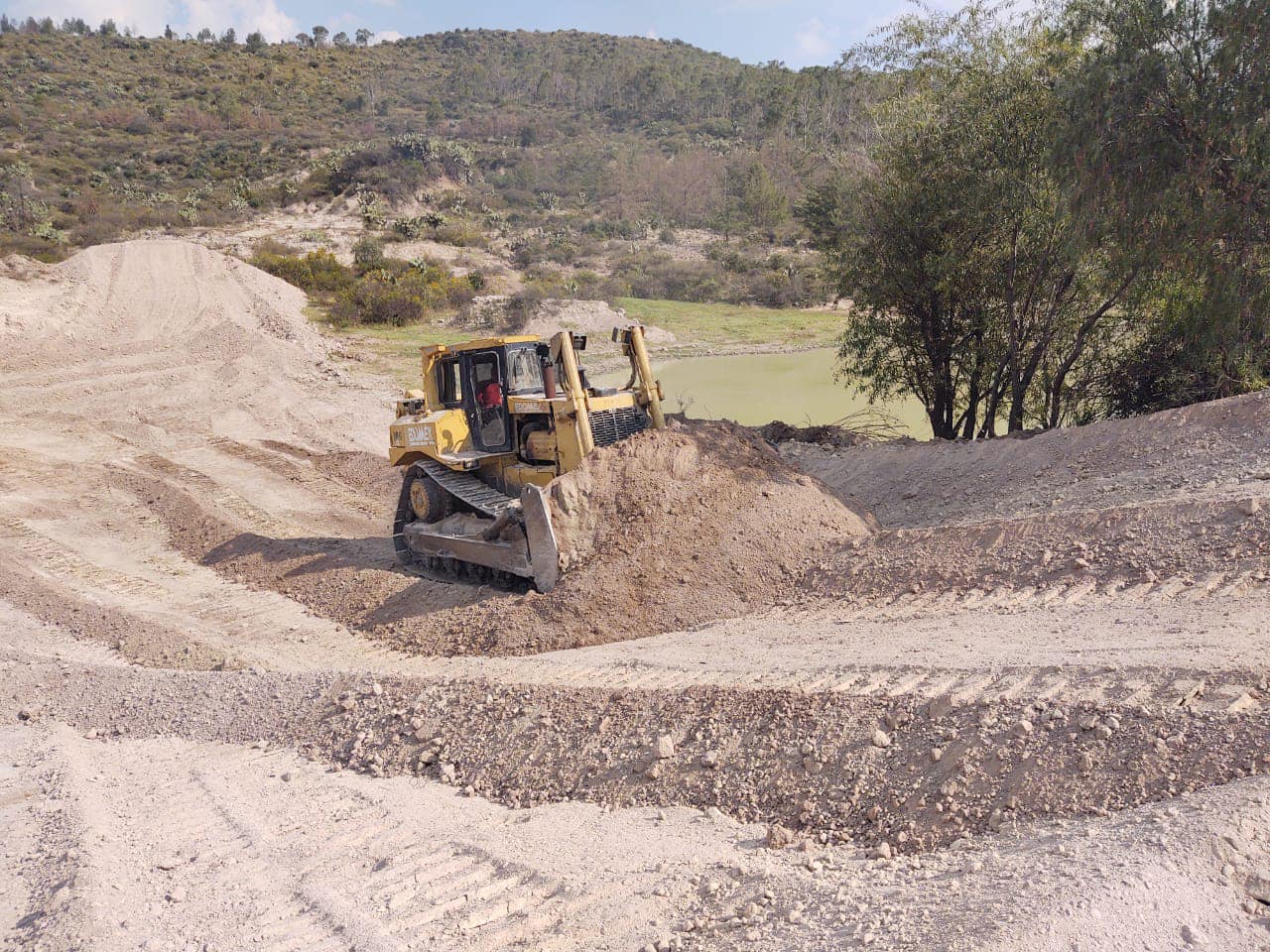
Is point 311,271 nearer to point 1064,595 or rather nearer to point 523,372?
point 523,372

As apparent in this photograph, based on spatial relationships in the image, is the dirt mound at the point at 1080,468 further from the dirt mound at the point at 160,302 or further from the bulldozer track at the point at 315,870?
the dirt mound at the point at 160,302

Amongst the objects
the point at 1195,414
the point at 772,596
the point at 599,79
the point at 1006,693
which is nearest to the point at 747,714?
the point at 1006,693

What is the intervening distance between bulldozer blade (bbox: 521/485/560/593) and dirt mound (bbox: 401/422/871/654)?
4.4 inches

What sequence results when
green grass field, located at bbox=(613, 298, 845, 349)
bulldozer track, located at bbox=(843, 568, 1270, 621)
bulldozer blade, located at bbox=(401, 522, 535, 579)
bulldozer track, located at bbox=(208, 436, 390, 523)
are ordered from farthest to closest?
green grass field, located at bbox=(613, 298, 845, 349), bulldozer track, located at bbox=(208, 436, 390, 523), bulldozer blade, located at bbox=(401, 522, 535, 579), bulldozer track, located at bbox=(843, 568, 1270, 621)

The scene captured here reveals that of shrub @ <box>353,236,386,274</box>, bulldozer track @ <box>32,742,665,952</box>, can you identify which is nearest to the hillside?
shrub @ <box>353,236,386,274</box>

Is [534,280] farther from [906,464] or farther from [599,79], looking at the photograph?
[599,79]

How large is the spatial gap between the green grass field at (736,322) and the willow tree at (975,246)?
53.4ft

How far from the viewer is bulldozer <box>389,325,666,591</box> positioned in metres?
9.12

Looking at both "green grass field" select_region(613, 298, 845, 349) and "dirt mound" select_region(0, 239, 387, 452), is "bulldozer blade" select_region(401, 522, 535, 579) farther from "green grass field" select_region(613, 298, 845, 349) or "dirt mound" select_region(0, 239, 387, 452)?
"green grass field" select_region(613, 298, 845, 349)

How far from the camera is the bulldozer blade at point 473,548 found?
8.70 meters

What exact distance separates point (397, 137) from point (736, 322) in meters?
33.4

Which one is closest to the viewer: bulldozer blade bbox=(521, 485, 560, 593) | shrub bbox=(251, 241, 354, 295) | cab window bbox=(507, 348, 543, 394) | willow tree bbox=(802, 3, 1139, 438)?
bulldozer blade bbox=(521, 485, 560, 593)

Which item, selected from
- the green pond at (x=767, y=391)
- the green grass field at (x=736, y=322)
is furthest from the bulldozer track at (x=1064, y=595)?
the green grass field at (x=736, y=322)

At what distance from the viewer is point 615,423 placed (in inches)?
369
